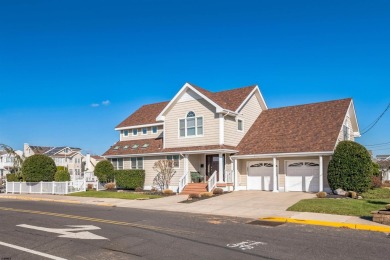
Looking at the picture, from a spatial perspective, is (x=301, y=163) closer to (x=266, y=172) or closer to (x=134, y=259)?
(x=266, y=172)

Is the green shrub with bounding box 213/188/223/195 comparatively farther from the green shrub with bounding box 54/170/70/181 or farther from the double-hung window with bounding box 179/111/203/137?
the green shrub with bounding box 54/170/70/181

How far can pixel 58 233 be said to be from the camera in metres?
11.4

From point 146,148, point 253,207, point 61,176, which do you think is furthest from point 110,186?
point 253,207

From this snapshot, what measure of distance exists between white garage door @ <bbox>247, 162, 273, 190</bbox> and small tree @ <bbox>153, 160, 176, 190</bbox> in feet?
19.8

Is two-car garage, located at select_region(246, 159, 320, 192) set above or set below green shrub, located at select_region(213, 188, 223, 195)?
above

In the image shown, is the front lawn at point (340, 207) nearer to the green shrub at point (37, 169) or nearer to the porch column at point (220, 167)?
the porch column at point (220, 167)

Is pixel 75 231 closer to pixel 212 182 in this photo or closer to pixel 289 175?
pixel 212 182

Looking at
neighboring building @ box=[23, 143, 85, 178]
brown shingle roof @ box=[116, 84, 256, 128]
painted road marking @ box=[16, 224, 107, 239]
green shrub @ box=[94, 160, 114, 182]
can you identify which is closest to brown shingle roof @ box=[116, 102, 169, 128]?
brown shingle roof @ box=[116, 84, 256, 128]

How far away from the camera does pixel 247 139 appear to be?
29.3 metres

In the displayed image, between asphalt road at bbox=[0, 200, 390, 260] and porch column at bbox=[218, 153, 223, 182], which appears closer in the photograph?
asphalt road at bbox=[0, 200, 390, 260]

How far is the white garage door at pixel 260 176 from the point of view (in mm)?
27328

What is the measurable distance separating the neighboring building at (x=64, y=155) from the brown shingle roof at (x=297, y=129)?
2572 inches

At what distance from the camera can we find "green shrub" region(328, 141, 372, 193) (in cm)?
2245

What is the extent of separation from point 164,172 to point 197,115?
5079mm
